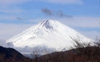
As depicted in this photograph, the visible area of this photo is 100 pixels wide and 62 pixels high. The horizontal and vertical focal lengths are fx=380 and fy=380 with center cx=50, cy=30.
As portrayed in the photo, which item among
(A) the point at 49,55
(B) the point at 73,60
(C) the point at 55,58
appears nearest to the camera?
(B) the point at 73,60

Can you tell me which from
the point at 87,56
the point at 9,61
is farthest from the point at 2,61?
the point at 87,56

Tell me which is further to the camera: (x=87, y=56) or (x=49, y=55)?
(x=49, y=55)

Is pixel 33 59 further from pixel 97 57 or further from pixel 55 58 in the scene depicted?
pixel 97 57

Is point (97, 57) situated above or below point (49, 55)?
below

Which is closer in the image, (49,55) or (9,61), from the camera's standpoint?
(9,61)

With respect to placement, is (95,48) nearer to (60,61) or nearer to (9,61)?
(60,61)

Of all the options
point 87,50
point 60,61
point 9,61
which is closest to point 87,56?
point 87,50

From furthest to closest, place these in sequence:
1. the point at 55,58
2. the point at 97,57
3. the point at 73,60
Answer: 1. the point at 55,58
2. the point at 73,60
3. the point at 97,57

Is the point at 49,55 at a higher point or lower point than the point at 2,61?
higher

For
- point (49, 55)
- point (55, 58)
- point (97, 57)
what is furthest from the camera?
point (49, 55)
